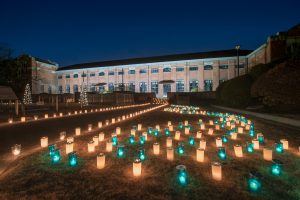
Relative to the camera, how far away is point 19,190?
9.71 ft

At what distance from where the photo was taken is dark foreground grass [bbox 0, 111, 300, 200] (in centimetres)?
284

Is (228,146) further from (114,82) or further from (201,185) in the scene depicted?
(114,82)

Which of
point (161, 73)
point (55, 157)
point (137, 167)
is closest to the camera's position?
point (137, 167)

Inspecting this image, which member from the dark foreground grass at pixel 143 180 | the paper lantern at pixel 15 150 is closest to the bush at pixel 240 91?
the dark foreground grass at pixel 143 180

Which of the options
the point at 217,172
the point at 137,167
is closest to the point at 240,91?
the point at 217,172

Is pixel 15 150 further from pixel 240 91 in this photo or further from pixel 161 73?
pixel 161 73

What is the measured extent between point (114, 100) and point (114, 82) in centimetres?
1950

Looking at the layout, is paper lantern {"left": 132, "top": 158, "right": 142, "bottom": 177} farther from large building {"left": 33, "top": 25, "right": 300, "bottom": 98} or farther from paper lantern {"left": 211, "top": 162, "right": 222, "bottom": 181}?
large building {"left": 33, "top": 25, "right": 300, "bottom": 98}

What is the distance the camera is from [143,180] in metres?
3.31

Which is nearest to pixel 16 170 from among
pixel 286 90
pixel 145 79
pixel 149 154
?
pixel 149 154

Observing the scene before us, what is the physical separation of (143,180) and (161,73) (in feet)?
137

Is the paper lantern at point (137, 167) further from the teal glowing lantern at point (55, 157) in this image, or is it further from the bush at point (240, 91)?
the bush at point (240, 91)

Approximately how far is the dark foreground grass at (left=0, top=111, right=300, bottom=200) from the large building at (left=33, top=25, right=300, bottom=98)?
33.9 m

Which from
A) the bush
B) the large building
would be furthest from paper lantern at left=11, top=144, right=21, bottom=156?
the large building
